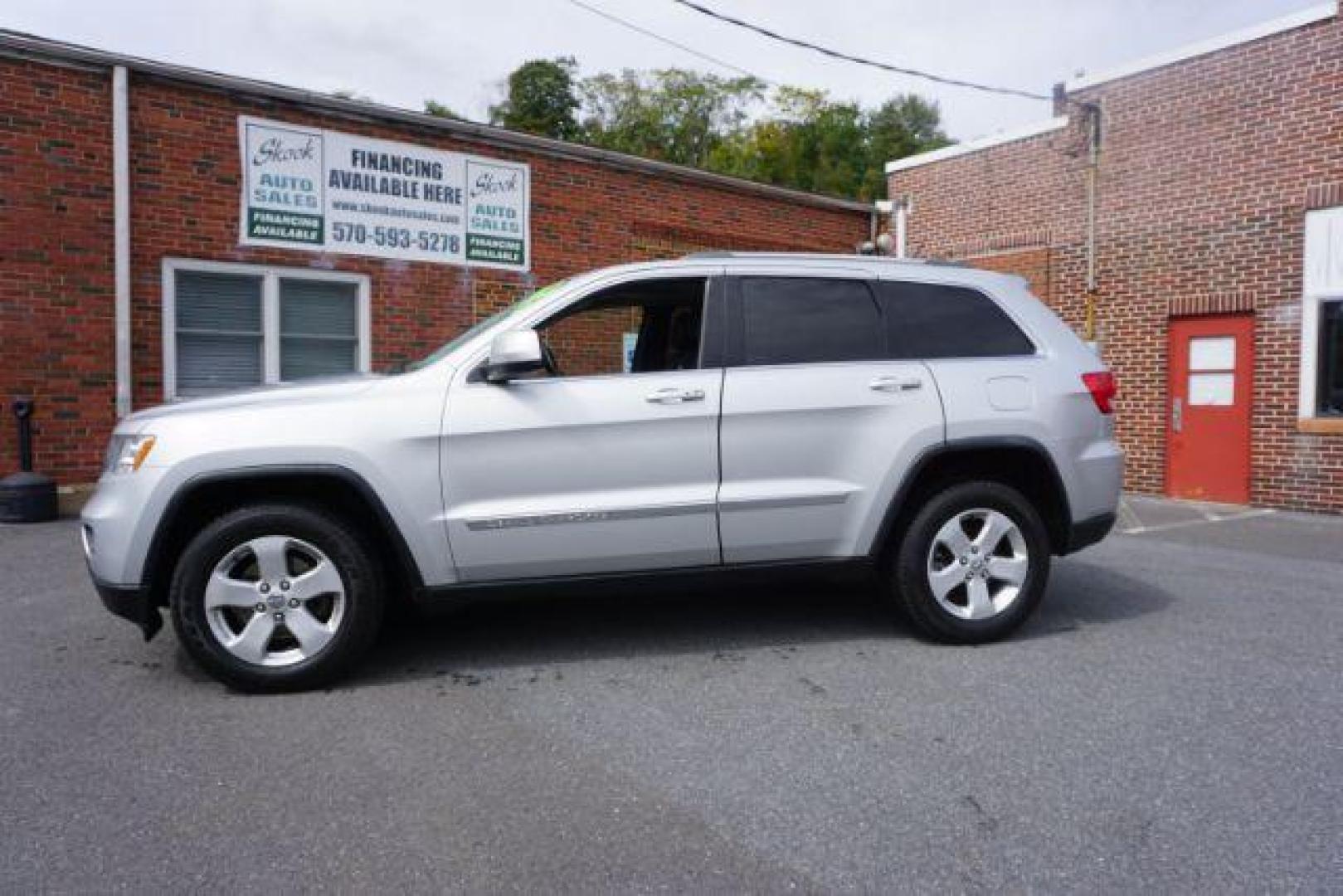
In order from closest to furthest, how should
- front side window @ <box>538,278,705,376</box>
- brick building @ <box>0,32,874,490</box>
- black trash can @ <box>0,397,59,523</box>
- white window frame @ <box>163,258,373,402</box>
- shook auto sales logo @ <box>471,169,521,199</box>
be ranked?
front side window @ <box>538,278,705,376</box>
black trash can @ <box>0,397,59,523</box>
brick building @ <box>0,32,874,490</box>
white window frame @ <box>163,258,373,402</box>
shook auto sales logo @ <box>471,169,521,199</box>

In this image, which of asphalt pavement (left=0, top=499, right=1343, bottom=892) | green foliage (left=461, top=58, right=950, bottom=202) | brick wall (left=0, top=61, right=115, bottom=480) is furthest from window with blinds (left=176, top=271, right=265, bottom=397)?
green foliage (left=461, top=58, right=950, bottom=202)

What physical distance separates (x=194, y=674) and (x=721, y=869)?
2.71m

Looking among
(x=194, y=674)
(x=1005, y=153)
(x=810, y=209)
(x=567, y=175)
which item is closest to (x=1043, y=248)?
(x=1005, y=153)

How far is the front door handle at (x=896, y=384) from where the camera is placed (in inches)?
164

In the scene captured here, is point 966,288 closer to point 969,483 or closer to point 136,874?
point 969,483

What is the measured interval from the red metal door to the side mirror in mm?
9218

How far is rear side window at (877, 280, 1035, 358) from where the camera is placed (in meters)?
4.31

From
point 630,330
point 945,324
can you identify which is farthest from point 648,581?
point 945,324

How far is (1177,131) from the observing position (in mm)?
10359

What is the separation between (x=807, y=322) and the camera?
4230 millimetres

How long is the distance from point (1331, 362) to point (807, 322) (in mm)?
8121

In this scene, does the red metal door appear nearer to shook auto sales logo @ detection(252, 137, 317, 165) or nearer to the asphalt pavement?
the asphalt pavement

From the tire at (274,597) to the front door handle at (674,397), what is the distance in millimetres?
1383

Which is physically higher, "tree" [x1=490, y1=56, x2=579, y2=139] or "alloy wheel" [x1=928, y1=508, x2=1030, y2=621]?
"tree" [x1=490, y1=56, x2=579, y2=139]
